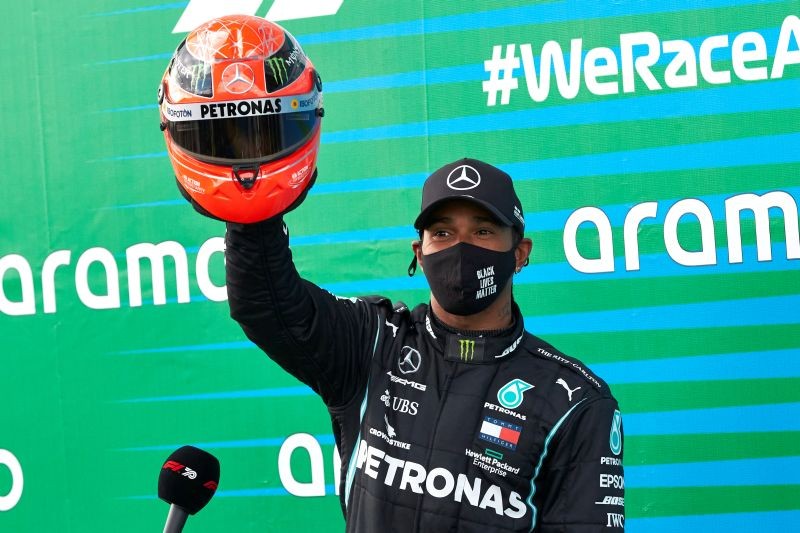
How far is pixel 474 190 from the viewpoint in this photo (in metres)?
1.86

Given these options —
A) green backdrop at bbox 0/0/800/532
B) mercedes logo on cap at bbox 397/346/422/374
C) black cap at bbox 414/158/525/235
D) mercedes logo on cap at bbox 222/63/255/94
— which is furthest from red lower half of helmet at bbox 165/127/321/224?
green backdrop at bbox 0/0/800/532

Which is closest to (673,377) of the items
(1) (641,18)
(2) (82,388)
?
(1) (641,18)

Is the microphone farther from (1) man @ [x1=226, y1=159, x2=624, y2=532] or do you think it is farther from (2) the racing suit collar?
(2) the racing suit collar

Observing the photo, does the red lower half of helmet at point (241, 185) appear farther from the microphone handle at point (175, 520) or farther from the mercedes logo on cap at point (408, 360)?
the microphone handle at point (175, 520)

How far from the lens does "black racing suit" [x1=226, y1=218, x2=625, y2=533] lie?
1.76m

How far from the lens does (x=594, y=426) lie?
179cm

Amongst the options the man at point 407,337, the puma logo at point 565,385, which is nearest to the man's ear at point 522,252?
the man at point 407,337

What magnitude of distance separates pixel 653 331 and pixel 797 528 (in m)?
0.63

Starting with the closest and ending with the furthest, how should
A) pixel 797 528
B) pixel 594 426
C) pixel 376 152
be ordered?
1. pixel 594 426
2. pixel 797 528
3. pixel 376 152

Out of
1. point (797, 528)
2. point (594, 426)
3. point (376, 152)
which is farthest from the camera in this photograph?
point (376, 152)

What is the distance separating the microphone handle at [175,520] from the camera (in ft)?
5.93

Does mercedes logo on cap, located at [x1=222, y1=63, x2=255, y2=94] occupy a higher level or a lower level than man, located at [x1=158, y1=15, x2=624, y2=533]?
higher

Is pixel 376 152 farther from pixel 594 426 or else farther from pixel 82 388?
pixel 594 426

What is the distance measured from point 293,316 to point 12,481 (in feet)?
5.77
